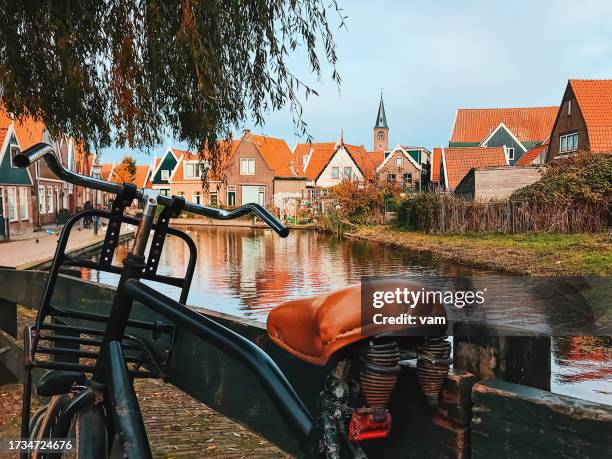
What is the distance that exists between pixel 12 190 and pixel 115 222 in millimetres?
28957

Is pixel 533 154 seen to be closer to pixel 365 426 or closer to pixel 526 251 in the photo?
pixel 526 251


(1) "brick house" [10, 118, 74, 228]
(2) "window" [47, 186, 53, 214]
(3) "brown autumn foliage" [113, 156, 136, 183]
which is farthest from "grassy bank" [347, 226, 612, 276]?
(3) "brown autumn foliage" [113, 156, 136, 183]

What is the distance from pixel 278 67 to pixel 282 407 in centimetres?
393

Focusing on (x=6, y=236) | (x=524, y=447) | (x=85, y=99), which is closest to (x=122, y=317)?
(x=524, y=447)

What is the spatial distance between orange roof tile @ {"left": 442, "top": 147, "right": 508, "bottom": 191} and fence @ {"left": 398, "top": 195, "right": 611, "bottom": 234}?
1312 centimetres

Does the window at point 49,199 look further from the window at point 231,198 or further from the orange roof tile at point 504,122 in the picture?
the orange roof tile at point 504,122

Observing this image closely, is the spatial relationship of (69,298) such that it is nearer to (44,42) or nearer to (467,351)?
(44,42)

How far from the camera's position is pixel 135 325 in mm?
2119

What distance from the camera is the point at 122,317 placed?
164cm

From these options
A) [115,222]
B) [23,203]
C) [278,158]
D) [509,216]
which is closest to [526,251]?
[509,216]

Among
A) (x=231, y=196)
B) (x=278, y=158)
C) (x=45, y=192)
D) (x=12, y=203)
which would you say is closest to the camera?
(x=12, y=203)

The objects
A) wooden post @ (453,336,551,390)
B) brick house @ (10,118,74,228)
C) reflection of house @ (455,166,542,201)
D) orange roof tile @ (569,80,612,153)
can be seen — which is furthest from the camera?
reflection of house @ (455,166,542,201)

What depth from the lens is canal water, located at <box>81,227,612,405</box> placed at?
6137 mm

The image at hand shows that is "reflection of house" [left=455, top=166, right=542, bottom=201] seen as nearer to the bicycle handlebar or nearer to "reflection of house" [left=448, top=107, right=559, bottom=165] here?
"reflection of house" [left=448, top=107, right=559, bottom=165]
